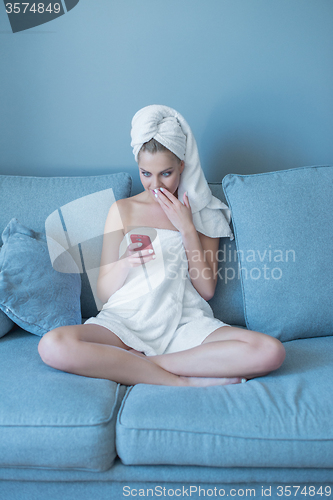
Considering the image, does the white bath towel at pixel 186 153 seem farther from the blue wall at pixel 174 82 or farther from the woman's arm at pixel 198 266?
the blue wall at pixel 174 82

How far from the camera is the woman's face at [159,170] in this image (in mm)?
1326

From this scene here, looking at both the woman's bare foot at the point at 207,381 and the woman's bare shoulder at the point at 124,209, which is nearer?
the woman's bare foot at the point at 207,381

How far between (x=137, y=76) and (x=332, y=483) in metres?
1.70

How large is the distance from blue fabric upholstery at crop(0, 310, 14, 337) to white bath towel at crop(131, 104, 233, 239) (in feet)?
2.43

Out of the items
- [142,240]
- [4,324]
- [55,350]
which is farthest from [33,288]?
[142,240]

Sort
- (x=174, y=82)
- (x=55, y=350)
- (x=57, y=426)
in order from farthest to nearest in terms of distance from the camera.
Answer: (x=174, y=82) → (x=55, y=350) → (x=57, y=426)

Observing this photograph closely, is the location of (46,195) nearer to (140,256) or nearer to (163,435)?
(140,256)

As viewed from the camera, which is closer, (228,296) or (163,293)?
(163,293)

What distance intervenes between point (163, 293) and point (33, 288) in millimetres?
440

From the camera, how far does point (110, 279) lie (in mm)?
1335

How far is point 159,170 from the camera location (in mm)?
1329

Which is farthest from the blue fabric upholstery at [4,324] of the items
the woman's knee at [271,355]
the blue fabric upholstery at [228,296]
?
the woman's knee at [271,355]

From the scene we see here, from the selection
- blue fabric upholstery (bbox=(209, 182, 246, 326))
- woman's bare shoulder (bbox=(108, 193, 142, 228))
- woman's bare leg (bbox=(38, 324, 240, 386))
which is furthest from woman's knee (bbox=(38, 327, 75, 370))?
blue fabric upholstery (bbox=(209, 182, 246, 326))

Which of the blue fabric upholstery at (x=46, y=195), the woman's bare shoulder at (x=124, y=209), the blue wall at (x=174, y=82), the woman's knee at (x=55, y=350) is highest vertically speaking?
the blue wall at (x=174, y=82)
